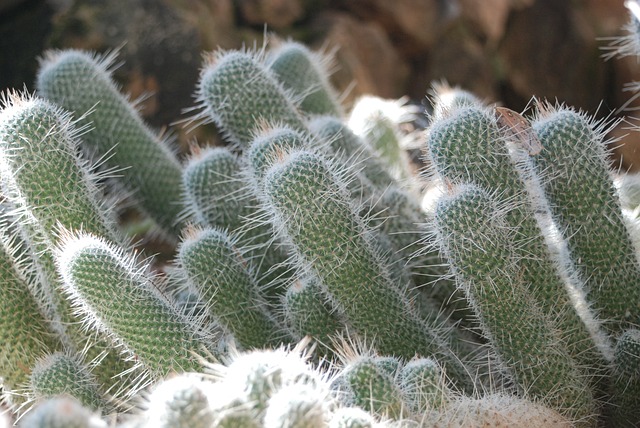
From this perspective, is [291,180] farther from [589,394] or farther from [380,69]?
[380,69]

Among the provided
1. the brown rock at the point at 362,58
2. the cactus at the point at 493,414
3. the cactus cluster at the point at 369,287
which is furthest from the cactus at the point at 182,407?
the brown rock at the point at 362,58

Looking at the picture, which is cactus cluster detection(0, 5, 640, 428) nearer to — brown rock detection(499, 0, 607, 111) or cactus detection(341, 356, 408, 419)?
cactus detection(341, 356, 408, 419)

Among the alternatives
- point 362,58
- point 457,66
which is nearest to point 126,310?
point 362,58

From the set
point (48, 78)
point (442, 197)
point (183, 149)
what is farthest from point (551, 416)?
point (183, 149)

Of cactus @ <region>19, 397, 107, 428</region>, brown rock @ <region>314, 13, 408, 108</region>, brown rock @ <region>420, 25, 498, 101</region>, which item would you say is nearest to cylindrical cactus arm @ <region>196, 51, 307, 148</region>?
cactus @ <region>19, 397, 107, 428</region>

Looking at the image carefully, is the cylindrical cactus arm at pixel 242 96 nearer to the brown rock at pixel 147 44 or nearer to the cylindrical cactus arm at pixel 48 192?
the cylindrical cactus arm at pixel 48 192

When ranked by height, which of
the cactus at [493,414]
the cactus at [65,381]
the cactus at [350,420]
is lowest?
the cactus at [493,414]
